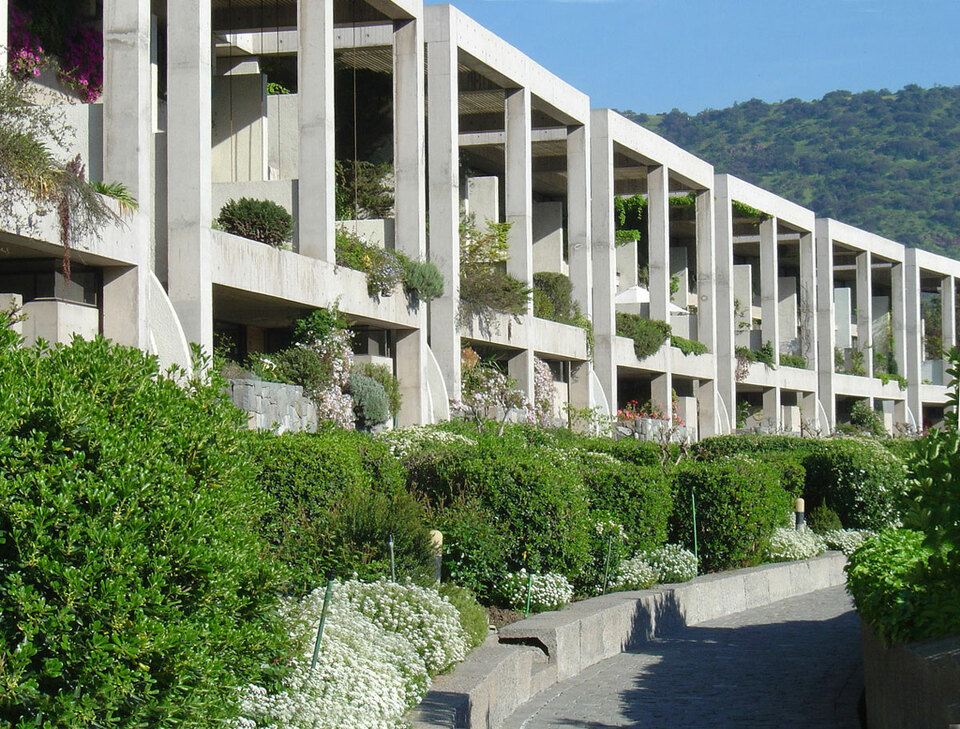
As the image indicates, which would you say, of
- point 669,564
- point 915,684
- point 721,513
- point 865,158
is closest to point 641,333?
point 721,513

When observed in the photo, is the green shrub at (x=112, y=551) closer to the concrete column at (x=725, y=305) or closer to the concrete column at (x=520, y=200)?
the concrete column at (x=520, y=200)

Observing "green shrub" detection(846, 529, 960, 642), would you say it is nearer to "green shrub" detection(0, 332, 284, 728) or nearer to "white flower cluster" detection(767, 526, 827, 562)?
"green shrub" detection(0, 332, 284, 728)

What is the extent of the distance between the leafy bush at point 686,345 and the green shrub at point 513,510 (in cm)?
2721

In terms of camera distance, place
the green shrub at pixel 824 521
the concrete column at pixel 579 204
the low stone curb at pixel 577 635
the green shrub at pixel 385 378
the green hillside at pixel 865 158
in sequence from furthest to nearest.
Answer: the green hillside at pixel 865 158 < the concrete column at pixel 579 204 < the green shrub at pixel 385 378 < the green shrub at pixel 824 521 < the low stone curb at pixel 577 635

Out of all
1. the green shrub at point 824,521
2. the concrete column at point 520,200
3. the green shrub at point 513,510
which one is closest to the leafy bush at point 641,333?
the concrete column at point 520,200

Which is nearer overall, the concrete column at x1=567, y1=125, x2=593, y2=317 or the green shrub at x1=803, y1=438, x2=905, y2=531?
the green shrub at x1=803, y1=438, x2=905, y2=531

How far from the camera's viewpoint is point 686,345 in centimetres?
3969

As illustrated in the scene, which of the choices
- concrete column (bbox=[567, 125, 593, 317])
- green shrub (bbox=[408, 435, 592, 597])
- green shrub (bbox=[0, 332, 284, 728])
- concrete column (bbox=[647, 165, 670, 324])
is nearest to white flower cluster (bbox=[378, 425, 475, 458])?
green shrub (bbox=[408, 435, 592, 597])

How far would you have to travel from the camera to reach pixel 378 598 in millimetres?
8844

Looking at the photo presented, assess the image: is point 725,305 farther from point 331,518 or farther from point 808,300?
point 331,518

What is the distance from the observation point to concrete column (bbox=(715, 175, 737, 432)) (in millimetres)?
42656

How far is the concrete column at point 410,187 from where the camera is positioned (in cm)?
2391

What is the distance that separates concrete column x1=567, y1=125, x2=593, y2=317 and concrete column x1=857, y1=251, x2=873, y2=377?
25.7 meters

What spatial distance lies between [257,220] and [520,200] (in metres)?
10.3
